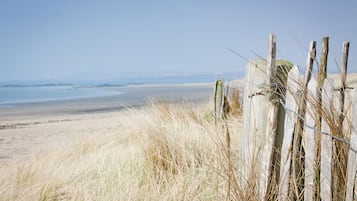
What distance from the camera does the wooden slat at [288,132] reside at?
229 cm

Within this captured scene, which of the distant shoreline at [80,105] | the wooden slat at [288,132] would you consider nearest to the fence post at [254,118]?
the wooden slat at [288,132]

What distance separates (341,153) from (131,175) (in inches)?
93.5

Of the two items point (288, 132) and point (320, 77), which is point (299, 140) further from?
point (320, 77)

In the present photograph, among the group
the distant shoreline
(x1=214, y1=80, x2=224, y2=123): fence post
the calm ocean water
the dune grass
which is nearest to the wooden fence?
the dune grass

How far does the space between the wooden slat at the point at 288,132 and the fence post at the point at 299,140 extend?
3 centimetres

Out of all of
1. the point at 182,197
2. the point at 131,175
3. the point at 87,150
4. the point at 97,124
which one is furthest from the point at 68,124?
the point at 182,197

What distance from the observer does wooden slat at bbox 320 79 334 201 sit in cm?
210

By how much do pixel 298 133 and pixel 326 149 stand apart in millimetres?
242

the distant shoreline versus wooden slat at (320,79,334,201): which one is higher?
wooden slat at (320,79,334,201)

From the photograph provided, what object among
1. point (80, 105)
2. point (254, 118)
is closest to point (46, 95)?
point (80, 105)

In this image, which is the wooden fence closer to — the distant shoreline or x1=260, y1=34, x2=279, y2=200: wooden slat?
x1=260, y1=34, x2=279, y2=200: wooden slat

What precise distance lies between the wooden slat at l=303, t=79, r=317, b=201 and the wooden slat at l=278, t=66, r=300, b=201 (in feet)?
0.29

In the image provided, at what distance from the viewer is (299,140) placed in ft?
7.70

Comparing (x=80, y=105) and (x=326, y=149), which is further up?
(x=326, y=149)
